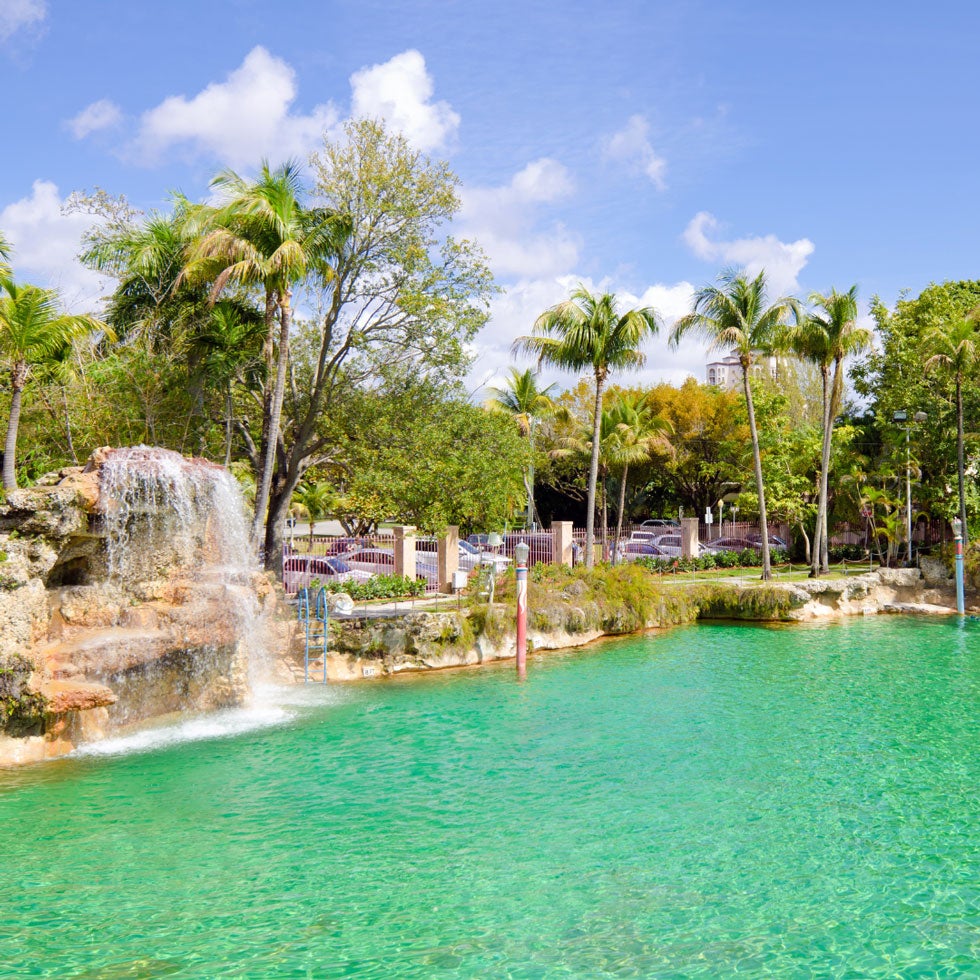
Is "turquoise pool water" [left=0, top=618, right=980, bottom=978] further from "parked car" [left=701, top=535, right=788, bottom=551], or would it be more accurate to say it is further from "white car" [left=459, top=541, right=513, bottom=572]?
"parked car" [left=701, top=535, right=788, bottom=551]

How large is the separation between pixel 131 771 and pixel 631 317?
20.9 meters

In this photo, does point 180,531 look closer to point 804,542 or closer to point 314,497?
point 314,497

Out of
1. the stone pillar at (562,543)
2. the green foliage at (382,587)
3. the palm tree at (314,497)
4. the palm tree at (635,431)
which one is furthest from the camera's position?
the palm tree at (314,497)

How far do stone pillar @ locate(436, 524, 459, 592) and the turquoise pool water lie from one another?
10203mm

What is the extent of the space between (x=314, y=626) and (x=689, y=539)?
868 inches

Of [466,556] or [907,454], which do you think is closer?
[466,556]

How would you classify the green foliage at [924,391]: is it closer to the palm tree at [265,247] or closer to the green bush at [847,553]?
the green bush at [847,553]

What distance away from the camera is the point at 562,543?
30.1 metres

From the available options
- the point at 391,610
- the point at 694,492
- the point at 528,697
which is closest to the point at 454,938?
the point at 528,697

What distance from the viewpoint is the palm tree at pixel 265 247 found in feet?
57.7

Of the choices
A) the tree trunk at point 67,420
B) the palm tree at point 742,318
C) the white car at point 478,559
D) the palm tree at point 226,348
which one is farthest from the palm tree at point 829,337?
the tree trunk at point 67,420

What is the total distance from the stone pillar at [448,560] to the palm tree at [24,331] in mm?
13035

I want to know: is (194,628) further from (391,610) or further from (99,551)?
(391,610)

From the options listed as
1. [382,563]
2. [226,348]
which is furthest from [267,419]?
[382,563]
